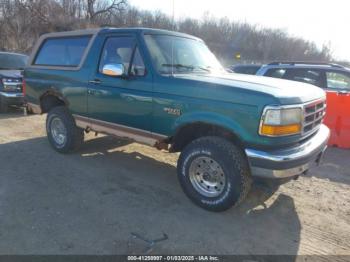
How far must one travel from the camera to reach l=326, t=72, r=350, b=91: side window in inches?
286

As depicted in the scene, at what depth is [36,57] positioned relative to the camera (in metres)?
6.27

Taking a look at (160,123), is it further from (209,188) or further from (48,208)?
(48,208)

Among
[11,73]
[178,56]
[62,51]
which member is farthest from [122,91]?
[11,73]

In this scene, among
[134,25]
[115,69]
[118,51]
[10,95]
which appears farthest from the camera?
[134,25]

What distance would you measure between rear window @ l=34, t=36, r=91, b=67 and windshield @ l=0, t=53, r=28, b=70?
462cm

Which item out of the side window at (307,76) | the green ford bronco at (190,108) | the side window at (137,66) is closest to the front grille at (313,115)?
the green ford bronco at (190,108)

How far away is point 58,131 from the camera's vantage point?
598 centimetres

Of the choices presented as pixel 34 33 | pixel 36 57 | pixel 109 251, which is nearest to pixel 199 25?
pixel 34 33

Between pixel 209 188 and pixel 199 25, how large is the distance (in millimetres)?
56187

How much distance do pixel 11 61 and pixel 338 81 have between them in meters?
9.39

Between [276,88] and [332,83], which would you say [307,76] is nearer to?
[332,83]

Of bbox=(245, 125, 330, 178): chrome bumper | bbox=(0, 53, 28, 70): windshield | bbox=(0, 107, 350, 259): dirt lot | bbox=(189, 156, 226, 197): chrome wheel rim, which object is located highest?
bbox=(0, 53, 28, 70): windshield

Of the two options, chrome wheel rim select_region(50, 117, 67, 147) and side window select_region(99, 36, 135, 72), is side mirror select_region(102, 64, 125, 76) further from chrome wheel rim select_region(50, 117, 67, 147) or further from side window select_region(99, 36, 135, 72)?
chrome wheel rim select_region(50, 117, 67, 147)

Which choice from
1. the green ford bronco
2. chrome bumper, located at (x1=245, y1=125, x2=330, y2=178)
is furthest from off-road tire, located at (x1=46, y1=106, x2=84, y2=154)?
chrome bumper, located at (x1=245, y1=125, x2=330, y2=178)
